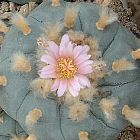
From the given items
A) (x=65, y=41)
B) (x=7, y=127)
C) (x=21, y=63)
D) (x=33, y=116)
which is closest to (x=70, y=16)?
(x=65, y=41)

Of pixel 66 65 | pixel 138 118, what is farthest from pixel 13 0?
pixel 138 118

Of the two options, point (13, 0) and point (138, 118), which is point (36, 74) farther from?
point (13, 0)

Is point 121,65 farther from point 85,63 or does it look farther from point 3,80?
point 3,80

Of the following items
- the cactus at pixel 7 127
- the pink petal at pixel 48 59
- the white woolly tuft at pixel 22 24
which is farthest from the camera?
the cactus at pixel 7 127

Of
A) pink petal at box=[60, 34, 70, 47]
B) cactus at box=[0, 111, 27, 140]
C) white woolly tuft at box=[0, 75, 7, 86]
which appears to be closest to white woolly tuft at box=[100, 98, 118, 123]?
pink petal at box=[60, 34, 70, 47]

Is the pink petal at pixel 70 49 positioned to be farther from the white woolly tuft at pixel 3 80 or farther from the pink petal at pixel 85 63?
the white woolly tuft at pixel 3 80

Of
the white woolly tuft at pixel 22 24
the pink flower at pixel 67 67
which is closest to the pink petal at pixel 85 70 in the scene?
the pink flower at pixel 67 67

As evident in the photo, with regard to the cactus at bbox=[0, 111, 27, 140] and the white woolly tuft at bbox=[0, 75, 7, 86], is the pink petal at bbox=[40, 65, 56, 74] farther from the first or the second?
the cactus at bbox=[0, 111, 27, 140]
